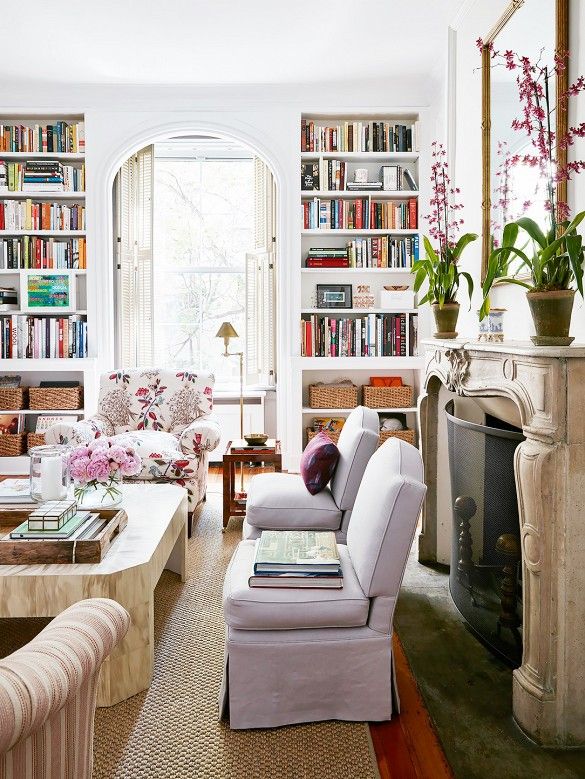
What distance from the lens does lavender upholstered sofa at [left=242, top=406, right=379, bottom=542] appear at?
3064 millimetres

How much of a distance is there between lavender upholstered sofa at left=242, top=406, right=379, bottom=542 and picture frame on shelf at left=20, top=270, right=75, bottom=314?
10.6ft

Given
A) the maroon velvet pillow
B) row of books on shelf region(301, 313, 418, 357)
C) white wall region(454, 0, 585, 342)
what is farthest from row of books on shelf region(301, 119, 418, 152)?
the maroon velvet pillow

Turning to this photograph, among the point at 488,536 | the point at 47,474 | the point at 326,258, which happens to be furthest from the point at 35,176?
the point at 488,536

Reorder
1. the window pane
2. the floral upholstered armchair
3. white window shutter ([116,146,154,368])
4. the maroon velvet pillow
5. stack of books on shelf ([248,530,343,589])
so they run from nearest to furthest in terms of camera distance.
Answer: stack of books on shelf ([248,530,343,589])
the maroon velvet pillow
the floral upholstered armchair
white window shutter ([116,146,154,368])
the window pane

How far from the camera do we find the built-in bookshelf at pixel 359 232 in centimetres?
564

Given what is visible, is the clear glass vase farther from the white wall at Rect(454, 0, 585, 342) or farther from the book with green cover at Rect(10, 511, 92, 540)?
the white wall at Rect(454, 0, 585, 342)

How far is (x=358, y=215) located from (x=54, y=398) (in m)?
2.91

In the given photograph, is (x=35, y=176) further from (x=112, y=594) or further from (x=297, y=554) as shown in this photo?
(x=297, y=554)

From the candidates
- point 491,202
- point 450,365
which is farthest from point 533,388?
point 491,202

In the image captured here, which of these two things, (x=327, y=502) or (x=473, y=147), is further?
(x=473, y=147)

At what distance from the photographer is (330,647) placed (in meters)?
2.12

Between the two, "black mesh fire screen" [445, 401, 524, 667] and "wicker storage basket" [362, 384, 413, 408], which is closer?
"black mesh fire screen" [445, 401, 524, 667]

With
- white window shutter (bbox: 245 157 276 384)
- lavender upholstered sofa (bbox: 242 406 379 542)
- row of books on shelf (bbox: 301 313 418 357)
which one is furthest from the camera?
white window shutter (bbox: 245 157 276 384)

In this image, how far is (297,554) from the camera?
7.54ft
